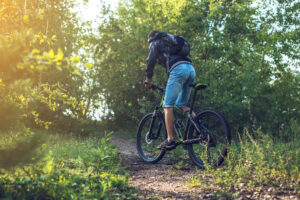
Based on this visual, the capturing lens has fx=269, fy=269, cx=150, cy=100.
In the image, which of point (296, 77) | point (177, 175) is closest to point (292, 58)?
point (296, 77)

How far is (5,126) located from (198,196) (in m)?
2.16

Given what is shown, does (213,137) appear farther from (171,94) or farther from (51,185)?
(51,185)

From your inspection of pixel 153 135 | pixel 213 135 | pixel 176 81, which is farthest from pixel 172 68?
pixel 153 135

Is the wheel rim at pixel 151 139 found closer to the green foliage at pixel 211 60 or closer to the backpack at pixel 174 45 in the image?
the backpack at pixel 174 45

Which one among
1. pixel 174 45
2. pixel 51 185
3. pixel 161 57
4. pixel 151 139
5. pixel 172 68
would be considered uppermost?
pixel 174 45

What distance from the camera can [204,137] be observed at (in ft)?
13.9

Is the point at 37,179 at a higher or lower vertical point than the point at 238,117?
lower

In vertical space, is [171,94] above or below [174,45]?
→ below

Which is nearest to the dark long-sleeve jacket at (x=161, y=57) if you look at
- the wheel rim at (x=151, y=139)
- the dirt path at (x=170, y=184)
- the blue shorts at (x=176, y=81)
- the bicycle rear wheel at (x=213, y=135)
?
the blue shorts at (x=176, y=81)

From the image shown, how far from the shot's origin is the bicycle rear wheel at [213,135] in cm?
399

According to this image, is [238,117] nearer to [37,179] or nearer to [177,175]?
[177,175]

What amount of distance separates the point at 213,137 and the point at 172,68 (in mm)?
1326

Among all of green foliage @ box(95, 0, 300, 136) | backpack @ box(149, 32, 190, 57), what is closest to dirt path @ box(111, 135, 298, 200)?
backpack @ box(149, 32, 190, 57)

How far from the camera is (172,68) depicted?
15.0ft
